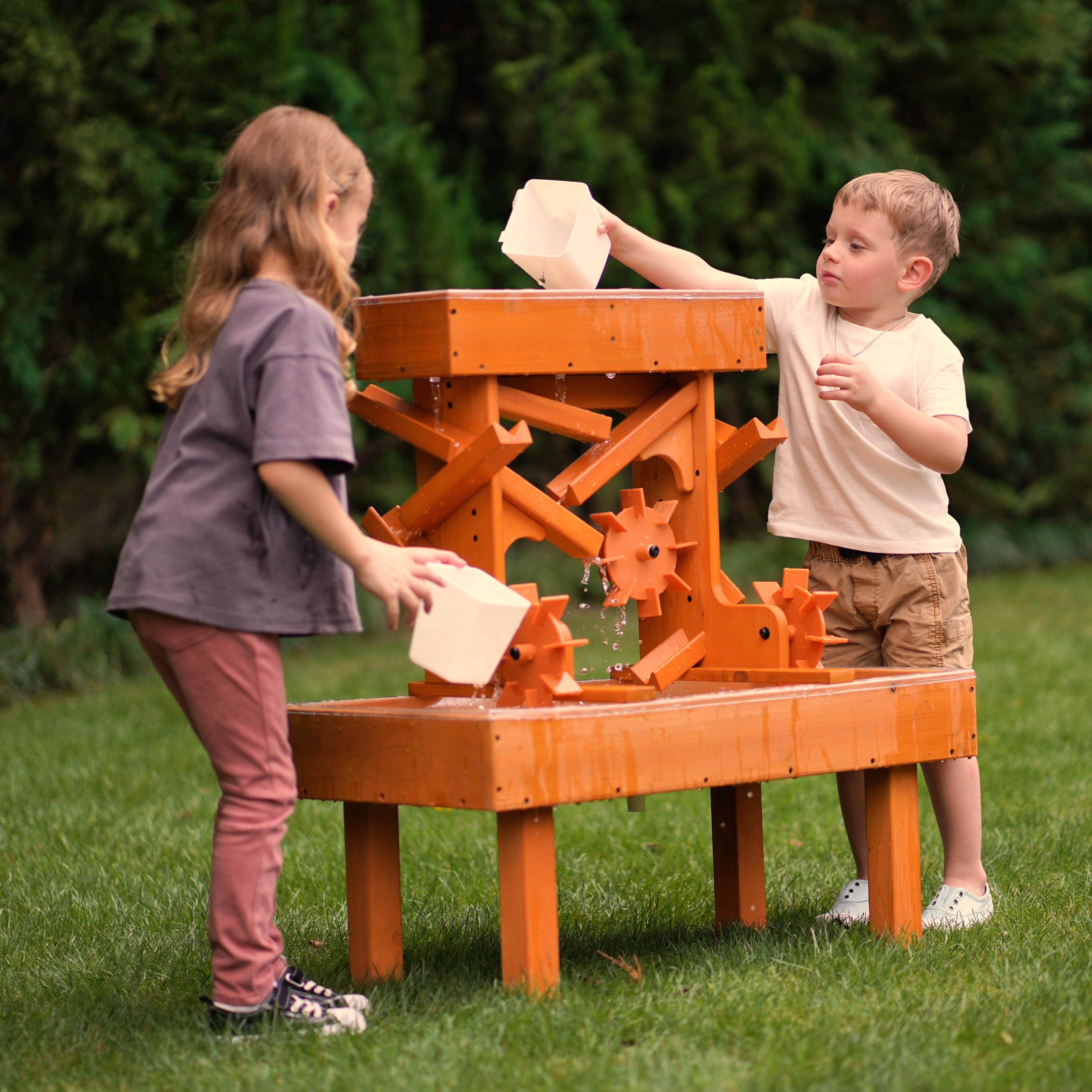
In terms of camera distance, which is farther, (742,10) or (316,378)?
(742,10)

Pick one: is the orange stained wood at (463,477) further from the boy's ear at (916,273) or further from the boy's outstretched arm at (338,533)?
the boy's ear at (916,273)

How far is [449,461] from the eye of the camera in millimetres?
2848

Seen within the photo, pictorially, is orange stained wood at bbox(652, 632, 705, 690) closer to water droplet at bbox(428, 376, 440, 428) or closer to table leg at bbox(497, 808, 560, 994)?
table leg at bbox(497, 808, 560, 994)

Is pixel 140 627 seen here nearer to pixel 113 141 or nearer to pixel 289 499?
pixel 289 499

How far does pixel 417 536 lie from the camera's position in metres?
2.98

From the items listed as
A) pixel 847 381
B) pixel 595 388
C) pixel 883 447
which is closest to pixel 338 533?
pixel 595 388

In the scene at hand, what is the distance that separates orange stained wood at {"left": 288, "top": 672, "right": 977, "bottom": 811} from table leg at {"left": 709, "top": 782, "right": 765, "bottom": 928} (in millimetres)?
368

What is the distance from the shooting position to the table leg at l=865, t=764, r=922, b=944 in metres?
3.10

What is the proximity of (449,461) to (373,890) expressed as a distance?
33.5 inches

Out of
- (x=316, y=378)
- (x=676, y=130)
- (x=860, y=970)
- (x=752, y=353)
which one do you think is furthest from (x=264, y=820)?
(x=676, y=130)

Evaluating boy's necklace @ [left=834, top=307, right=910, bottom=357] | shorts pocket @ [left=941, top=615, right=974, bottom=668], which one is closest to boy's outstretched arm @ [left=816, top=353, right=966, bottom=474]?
boy's necklace @ [left=834, top=307, right=910, bottom=357]

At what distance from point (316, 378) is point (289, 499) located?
0.21 meters

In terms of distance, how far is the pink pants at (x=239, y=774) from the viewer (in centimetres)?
258

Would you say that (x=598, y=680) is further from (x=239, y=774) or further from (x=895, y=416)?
(x=239, y=774)
